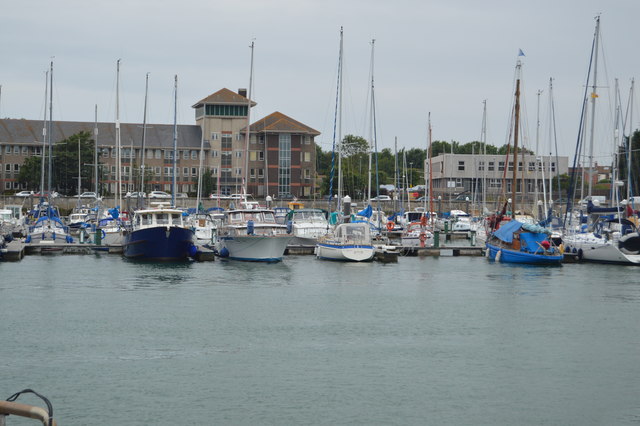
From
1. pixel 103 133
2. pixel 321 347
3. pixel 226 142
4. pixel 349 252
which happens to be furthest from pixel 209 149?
pixel 321 347

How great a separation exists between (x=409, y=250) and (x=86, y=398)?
42484mm

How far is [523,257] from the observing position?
57.5 meters

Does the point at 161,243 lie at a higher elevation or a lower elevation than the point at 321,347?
higher

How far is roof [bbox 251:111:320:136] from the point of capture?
139375mm

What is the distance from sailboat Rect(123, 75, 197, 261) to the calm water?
5.00 meters

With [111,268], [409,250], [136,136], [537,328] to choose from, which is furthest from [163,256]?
[136,136]

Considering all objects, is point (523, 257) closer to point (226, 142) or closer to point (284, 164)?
point (284, 164)

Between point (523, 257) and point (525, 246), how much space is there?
70 centimetres

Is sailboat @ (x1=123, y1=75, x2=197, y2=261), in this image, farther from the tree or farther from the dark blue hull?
the tree

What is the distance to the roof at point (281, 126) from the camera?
139 m

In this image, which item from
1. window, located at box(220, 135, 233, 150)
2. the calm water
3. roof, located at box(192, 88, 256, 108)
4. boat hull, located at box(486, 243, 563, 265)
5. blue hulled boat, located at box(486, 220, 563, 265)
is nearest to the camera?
the calm water

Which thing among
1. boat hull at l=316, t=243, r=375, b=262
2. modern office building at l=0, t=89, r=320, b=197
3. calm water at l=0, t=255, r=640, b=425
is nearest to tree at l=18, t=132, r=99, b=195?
modern office building at l=0, t=89, r=320, b=197

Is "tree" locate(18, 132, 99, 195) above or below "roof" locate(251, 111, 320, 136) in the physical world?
below

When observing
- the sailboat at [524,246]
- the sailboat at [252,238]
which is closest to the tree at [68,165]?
the sailboat at [252,238]
